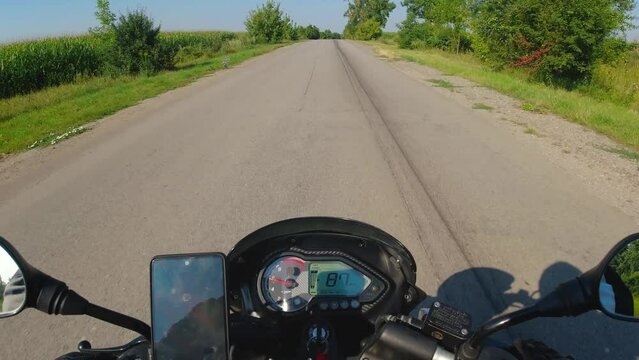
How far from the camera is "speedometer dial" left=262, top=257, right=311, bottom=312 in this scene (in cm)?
192

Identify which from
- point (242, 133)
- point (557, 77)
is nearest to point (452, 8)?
point (557, 77)

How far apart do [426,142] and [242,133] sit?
3.21 metres

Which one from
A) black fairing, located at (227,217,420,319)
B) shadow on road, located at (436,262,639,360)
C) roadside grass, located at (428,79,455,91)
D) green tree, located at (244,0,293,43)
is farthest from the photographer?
green tree, located at (244,0,293,43)

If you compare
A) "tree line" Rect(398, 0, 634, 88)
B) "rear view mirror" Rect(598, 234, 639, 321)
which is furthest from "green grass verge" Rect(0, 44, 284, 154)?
"tree line" Rect(398, 0, 634, 88)

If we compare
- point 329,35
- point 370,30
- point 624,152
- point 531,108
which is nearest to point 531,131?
point 624,152

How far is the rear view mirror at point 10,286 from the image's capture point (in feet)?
5.15

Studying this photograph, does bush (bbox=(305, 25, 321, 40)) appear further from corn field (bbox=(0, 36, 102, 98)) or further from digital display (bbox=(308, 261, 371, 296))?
digital display (bbox=(308, 261, 371, 296))

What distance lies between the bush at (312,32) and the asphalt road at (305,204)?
390ft

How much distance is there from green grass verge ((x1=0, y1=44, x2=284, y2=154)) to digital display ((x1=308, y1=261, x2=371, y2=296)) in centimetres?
846

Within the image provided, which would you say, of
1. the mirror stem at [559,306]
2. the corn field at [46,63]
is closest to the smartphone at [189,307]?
the mirror stem at [559,306]

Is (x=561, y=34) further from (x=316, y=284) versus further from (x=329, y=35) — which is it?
(x=329, y=35)

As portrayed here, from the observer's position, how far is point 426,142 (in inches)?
336

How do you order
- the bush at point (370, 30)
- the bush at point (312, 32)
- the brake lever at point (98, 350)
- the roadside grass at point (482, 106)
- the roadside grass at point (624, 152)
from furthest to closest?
the bush at point (312, 32), the bush at point (370, 30), the roadside grass at point (482, 106), the roadside grass at point (624, 152), the brake lever at point (98, 350)

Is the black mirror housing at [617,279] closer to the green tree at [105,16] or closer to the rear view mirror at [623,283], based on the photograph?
the rear view mirror at [623,283]
